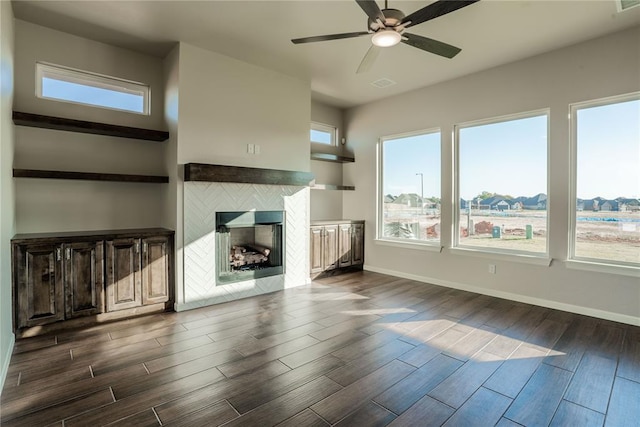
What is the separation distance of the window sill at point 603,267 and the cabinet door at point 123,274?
484cm

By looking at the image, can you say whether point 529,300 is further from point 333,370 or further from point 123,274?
point 123,274

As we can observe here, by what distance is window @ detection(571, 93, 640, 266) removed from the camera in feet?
11.4

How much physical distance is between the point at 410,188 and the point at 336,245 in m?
1.56

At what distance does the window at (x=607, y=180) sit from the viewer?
11.4 feet

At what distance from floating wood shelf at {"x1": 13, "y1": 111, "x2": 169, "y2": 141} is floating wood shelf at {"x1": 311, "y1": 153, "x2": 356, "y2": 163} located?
239 cm

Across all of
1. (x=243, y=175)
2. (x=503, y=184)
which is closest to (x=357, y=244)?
(x=503, y=184)

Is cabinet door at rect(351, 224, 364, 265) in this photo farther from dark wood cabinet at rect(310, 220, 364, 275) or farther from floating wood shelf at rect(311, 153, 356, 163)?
floating wood shelf at rect(311, 153, 356, 163)

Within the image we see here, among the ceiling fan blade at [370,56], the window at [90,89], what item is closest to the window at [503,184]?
the ceiling fan blade at [370,56]

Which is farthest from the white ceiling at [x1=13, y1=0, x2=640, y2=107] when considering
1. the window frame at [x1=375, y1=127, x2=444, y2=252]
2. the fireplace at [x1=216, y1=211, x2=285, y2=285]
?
Result: the fireplace at [x1=216, y1=211, x2=285, y2=285]

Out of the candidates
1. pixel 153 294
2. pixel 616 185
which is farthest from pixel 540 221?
pixel 153 294

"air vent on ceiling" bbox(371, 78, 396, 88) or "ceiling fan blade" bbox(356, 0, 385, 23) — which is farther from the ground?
"air vent on ceiling" bbox(371, 78, 396, 88)

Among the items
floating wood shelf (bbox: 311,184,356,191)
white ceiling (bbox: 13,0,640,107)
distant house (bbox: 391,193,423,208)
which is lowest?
distant house (bbox: 391,193,423,208)

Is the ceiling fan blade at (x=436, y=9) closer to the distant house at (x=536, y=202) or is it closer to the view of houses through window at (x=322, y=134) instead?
the distant house at (x=536, y=202)

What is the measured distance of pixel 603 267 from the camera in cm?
356
